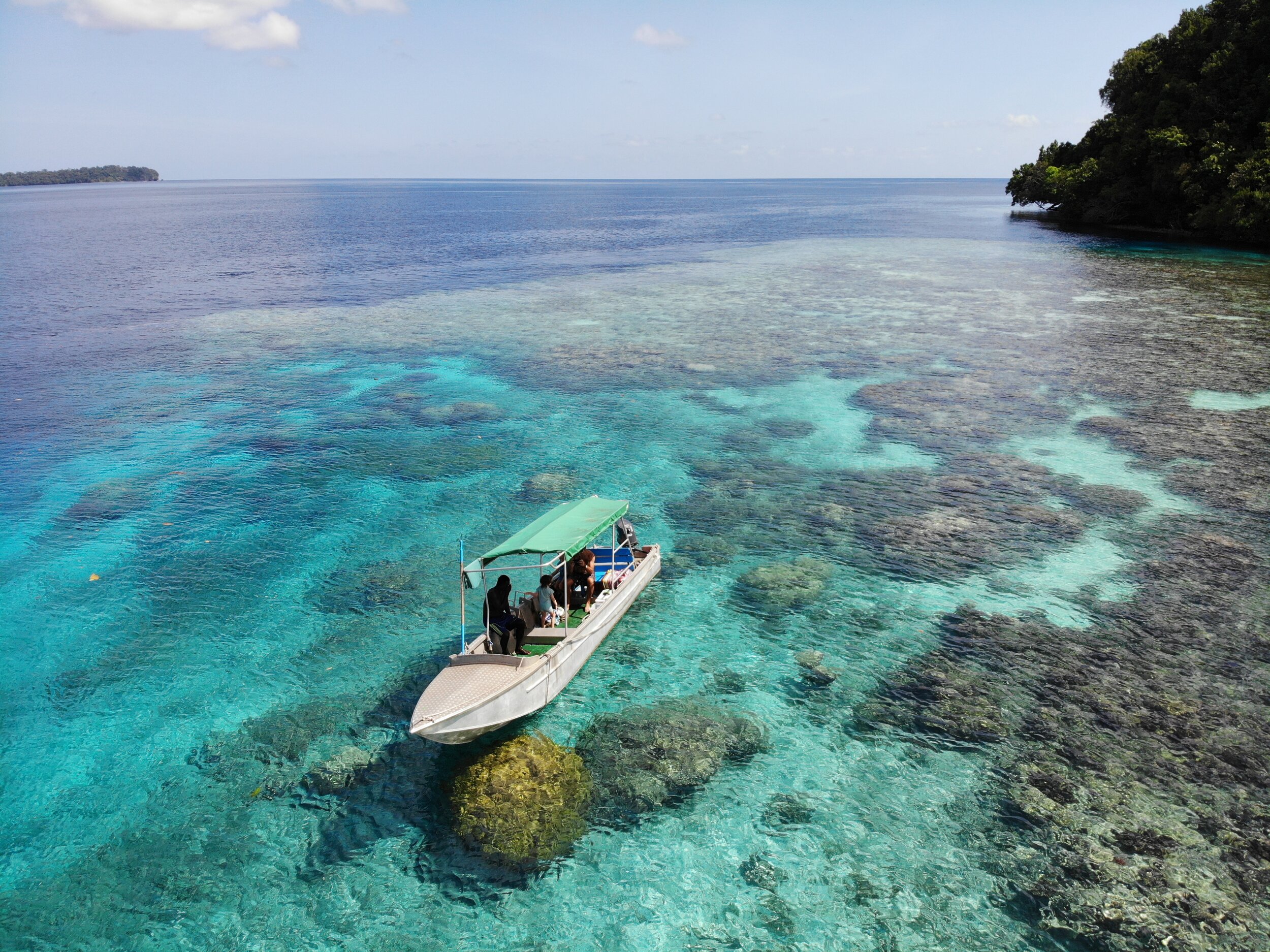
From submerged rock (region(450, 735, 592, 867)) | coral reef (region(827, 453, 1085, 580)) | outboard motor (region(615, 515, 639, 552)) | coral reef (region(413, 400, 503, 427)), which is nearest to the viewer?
submerged rock (region(450, 735, 592, 867))

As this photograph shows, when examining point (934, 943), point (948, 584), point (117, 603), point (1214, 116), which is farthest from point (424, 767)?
point (1214, 116)

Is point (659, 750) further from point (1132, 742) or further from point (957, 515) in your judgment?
point (957, 515)

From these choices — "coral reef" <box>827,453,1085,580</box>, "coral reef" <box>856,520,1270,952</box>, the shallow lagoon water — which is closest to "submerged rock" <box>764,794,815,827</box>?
the shallow lagoon water

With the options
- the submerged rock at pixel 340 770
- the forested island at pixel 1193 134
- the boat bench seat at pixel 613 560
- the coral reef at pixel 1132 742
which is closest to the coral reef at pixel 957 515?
the coral reef at pixel 1132 742

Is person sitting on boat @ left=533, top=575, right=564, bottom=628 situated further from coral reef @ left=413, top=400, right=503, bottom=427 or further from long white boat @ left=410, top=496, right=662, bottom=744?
coral reef @ left=413, top=400, right=503, bottom=427

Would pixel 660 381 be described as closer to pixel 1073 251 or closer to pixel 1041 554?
pixel 1041 554
